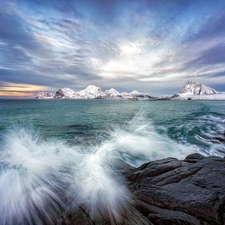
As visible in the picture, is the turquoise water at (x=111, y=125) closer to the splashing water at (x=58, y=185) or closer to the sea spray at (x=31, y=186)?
the splashing water at (x=58, y=185)

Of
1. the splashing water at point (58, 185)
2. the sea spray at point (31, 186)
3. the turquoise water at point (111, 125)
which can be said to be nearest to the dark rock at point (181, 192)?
the splashing water at point (58, 185)

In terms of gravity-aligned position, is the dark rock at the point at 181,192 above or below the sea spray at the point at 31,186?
above

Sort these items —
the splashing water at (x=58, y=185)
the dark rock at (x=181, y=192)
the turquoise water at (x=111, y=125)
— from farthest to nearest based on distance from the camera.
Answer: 1. the turquoise water at (x=111, y=125)
2. the splashing water at (x=58, y=185)
3. the dark rock at (x=181, y=192)

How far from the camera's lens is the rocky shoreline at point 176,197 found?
11.0ft

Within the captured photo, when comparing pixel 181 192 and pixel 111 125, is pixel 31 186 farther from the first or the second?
pixel 111 125

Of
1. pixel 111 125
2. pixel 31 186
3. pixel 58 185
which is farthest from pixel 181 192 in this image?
pixel 111 125

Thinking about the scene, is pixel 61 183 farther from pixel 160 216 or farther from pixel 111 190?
pixel 160 216

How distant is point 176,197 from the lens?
3.85 meters

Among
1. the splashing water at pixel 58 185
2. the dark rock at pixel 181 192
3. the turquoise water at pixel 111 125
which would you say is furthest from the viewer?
the turquoise water at pixel 111 125

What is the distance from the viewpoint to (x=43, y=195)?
5.02 meters

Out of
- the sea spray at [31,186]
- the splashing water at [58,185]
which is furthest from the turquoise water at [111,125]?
the sea spray at [31,186]

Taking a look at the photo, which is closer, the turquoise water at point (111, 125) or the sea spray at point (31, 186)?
the sea spray at point (31, 186)

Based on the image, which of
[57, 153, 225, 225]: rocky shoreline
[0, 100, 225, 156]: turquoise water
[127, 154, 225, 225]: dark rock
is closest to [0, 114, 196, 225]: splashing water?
[57, 153, 225, 225]: rocky shoreline

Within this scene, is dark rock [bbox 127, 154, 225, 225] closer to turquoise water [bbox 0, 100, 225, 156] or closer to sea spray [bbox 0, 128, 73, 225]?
sea spray [bbox 0, 128, 73, 225]
